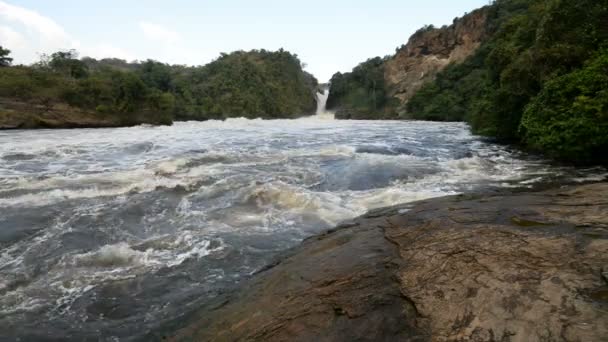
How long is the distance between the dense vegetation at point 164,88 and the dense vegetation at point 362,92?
30.3 ft

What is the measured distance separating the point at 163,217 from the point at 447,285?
568cm

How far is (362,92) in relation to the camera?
257 feet

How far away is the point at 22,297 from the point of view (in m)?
4.60

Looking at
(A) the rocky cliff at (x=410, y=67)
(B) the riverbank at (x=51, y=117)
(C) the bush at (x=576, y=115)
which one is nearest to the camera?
(C) the bush at (x=576, y=115)

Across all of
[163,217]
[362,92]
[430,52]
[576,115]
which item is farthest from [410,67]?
[163,217]

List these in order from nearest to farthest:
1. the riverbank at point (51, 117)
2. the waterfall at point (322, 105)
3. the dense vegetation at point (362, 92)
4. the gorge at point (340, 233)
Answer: the gorge at point (340, 233)
the riverbank at point (51, 117)
the dense vegetation at point (362, 92)
the waterfall at point (322, 105)

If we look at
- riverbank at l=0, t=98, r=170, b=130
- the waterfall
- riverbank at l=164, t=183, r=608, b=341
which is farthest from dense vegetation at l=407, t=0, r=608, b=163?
the waterfall

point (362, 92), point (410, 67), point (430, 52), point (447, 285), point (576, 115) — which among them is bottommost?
point (447, 285)

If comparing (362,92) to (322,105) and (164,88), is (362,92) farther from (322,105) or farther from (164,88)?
(164,88)

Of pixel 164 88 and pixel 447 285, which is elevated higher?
pixel 164 88

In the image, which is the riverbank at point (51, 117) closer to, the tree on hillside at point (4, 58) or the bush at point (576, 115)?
the tree on hillside at point (4, 58)

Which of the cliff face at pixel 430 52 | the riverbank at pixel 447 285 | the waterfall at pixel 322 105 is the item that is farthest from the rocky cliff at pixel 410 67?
the riverbank at pixel 447 285

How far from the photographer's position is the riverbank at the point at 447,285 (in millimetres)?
2535

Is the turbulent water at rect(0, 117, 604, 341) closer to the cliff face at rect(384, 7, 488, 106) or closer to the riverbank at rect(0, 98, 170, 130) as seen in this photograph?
the riverbank at rect(0, 98, 170, 130)
